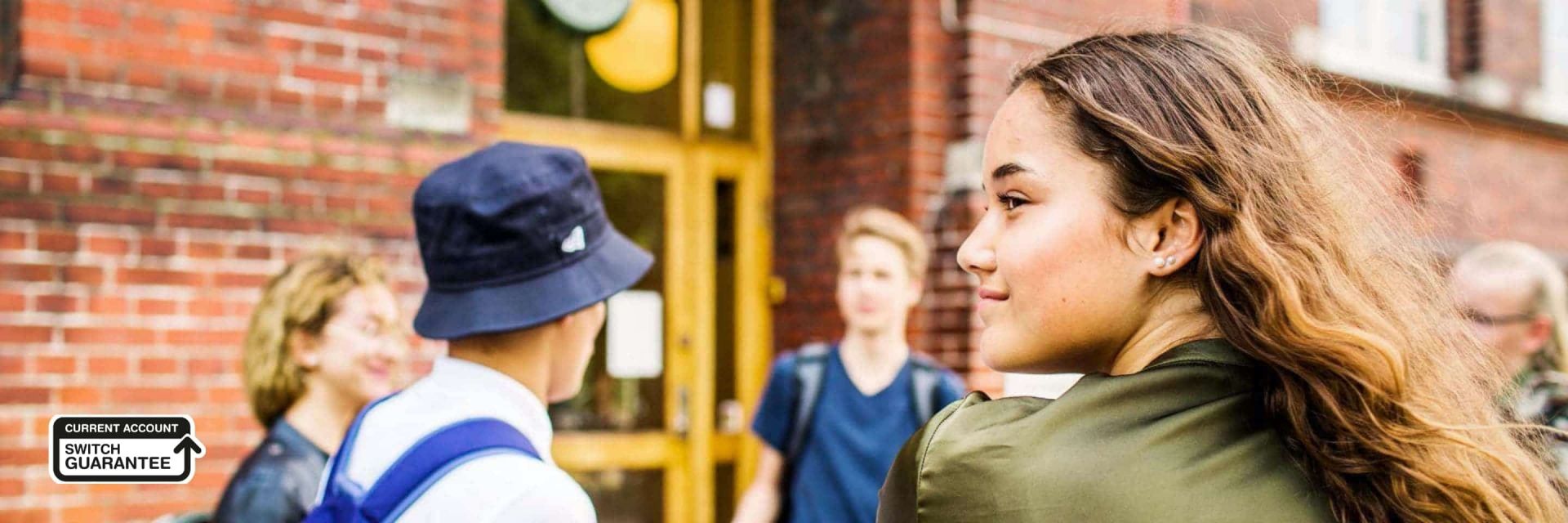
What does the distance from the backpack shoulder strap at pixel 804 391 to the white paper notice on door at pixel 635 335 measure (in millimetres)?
1722

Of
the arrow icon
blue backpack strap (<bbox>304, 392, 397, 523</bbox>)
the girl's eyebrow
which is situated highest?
the girl's eyebrow

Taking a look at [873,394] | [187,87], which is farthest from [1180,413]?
[187,87]

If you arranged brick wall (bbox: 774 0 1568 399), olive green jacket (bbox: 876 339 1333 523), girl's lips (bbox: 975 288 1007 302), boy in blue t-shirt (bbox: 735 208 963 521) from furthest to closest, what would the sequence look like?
brick wall (bbox: 774 0 1568 399) → boy in blue t-shirt (bbox: 735 208 963 521) → girl's lips (bbox: 975 288 1007 302) → olive green jacket (bbox: 876 339 1333 523)

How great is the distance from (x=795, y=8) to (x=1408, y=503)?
17.3 ft

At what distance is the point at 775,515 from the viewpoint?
4.09 meters

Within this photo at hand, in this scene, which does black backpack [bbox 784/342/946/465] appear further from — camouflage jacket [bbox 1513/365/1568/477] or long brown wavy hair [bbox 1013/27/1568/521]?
long brown wavy hair [bbox 1013/27/1568/521]

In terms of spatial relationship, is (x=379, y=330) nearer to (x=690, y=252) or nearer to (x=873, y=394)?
(x=873, y=394)

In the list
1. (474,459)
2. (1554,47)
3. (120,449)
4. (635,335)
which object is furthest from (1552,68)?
(120,449)

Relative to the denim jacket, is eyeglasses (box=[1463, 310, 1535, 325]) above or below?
above

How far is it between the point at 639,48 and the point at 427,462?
4.34m

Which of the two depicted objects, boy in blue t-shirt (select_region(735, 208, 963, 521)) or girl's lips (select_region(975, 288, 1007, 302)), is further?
boy in blue t-shirt (select_region(735, 208, 963, 521))

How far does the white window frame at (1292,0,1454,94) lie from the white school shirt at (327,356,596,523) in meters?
6.32

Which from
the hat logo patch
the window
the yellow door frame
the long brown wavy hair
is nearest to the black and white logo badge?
the hat logo patch

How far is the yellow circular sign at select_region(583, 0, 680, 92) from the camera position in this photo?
575cm
